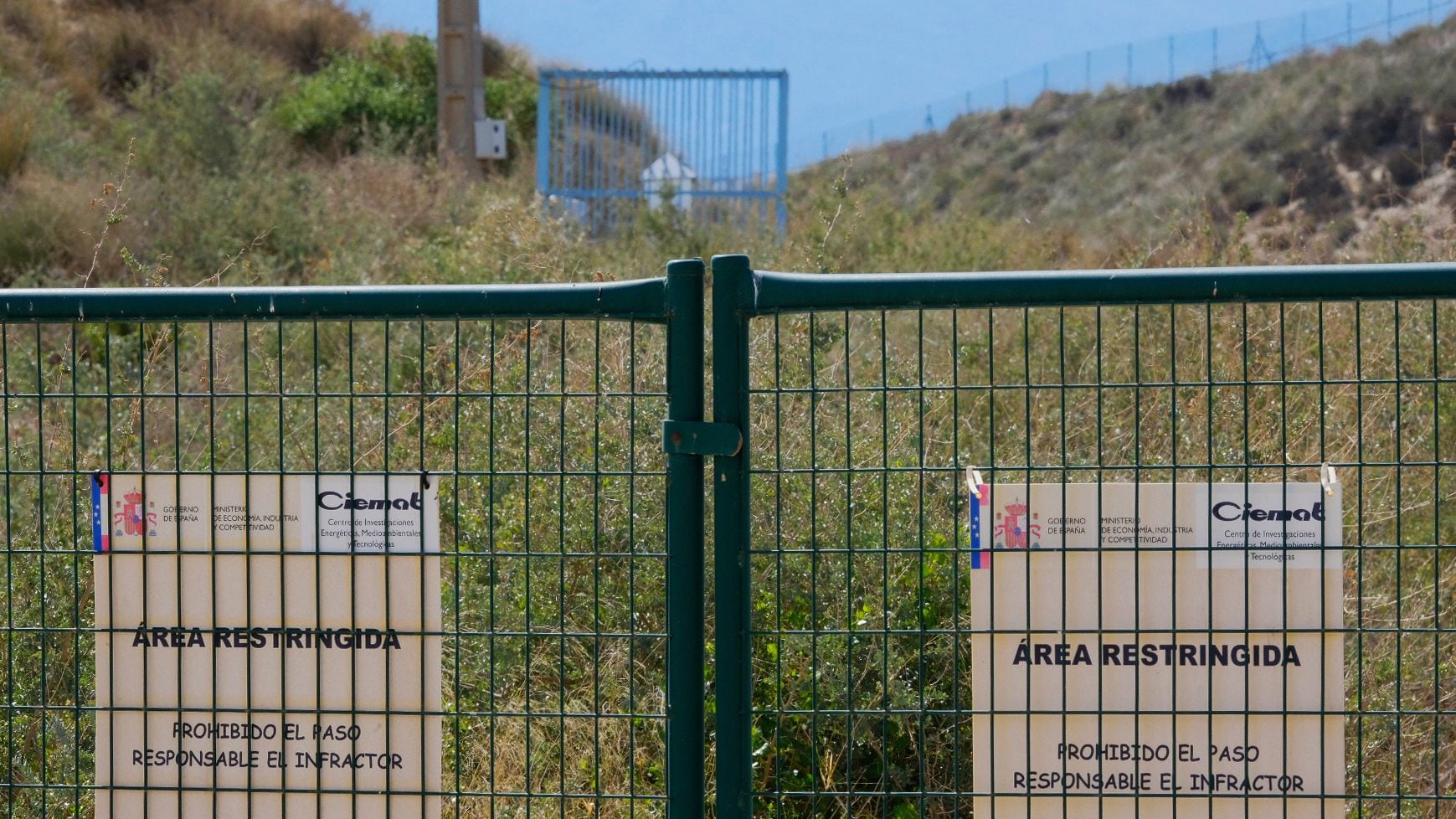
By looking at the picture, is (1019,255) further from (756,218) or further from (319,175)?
(319,175)

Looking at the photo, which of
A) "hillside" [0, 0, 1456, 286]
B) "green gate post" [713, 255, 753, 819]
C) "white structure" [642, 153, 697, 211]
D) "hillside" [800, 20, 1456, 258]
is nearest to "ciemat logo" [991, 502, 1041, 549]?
"green gate post" [713, 255, 753, 819]

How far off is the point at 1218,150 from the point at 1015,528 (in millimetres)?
26155

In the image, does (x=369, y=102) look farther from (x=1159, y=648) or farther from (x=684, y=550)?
(x=1159, y=648)

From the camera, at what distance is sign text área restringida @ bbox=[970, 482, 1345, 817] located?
8.94ft

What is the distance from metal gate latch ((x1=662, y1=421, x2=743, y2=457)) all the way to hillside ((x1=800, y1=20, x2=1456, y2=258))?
16.3 metres

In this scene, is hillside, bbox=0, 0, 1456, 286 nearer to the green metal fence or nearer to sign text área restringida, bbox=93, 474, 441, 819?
the green metal fence

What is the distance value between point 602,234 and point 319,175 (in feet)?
9.92

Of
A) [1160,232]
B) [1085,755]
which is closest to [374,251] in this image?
[1160,232]

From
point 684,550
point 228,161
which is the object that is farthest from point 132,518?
point 228,161

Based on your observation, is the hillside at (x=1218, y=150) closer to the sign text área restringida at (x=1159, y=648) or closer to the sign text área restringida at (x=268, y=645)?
the sign text área restringida at (x=1159, y=648)

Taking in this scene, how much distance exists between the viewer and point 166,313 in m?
2.87

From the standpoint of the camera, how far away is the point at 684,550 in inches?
108

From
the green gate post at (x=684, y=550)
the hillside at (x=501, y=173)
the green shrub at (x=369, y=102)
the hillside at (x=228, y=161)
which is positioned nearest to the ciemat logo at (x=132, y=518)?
the green gate post at (x=684, y=550)

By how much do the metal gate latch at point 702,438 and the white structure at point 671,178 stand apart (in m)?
10.4
